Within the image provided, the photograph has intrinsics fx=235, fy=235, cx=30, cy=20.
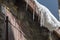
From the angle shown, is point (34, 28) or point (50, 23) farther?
point (34, 28)

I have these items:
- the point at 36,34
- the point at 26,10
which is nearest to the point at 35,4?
the point at 26,10

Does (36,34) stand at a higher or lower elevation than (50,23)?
lower

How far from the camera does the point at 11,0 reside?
15.6 ft

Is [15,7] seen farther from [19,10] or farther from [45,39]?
[45,39]

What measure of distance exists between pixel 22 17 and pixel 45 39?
65cm

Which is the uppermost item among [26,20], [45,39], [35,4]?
[35,4]

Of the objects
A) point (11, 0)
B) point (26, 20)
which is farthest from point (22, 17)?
point (11, 0)

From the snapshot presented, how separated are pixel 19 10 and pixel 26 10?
17 cm

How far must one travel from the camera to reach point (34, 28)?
4.82 m

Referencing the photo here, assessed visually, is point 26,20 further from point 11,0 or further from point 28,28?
point 11,0

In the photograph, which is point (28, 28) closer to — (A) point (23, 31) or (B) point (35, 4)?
(A) point (23, 31)

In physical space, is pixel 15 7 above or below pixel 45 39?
above

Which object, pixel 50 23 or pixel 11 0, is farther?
pixel 11 0

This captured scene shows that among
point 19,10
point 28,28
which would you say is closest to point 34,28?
point 28,28
